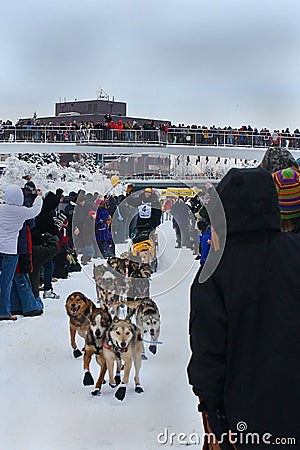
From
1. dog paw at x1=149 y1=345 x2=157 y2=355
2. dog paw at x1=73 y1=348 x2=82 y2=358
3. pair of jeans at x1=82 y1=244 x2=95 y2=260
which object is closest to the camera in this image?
dog paw at x1=73 y1=348 x2=82 y2=358

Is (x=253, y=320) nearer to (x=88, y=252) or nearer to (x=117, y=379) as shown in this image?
(x=117, y=379)

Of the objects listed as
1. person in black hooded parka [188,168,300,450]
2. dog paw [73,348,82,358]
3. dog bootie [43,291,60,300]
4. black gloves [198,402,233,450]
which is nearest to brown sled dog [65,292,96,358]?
dog paw [73,348,82,358]

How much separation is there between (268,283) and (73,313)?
13.6 ft

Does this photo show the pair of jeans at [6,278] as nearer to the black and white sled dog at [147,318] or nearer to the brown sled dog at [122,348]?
the black and white sled dog at [147,318]

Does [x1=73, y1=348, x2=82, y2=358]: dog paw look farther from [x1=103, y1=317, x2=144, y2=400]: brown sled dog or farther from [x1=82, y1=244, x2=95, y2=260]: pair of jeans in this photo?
[x1=82, y1=244, x2=95, y2=260]: pair of jeans

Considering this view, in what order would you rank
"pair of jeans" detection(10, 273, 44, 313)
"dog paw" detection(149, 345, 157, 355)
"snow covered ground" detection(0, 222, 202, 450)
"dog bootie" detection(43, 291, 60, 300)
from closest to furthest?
1. "snow covered ground" detection(0, 222, 202, 450)
2. "dog paw" detection(149, 345, 157, 355)
3. "pair of jeans" detection(10, 273, 44, 313)
4. "dog bootie" detection(43, 291, 60, 300)

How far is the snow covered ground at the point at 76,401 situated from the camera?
4.29 metres

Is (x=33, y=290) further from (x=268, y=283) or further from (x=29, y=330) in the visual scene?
(x=268, y=283)

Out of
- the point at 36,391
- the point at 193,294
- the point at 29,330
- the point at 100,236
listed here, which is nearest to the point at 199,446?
the point at 36,391

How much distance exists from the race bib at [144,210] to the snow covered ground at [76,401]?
3.61 m

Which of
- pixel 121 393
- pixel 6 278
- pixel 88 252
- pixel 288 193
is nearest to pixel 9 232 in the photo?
pixel 6 278

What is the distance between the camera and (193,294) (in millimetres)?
2381

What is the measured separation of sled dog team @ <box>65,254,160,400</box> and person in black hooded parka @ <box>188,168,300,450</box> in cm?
272

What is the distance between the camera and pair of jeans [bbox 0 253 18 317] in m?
7.74
